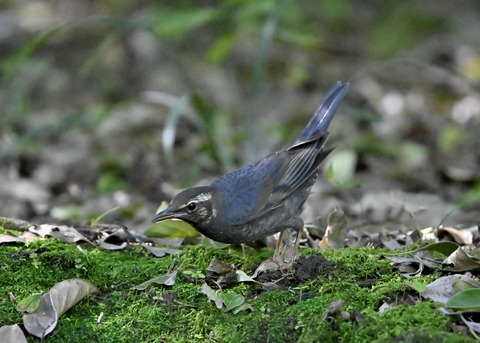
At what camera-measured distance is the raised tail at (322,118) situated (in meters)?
6.08

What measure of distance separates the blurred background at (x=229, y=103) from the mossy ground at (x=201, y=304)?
2.29 m

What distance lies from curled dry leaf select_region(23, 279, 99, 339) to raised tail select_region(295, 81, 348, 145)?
225 centimetres

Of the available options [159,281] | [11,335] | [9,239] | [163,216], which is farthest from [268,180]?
[11,335]

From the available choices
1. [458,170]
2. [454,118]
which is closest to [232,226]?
[458,170]

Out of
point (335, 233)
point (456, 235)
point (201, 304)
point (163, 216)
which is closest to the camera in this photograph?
point (201, 304)

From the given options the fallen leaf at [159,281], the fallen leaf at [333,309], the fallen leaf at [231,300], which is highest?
the fallen leaf at [333,309]

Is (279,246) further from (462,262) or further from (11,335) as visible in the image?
(11,335)

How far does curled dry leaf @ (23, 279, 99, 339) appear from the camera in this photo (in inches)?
166

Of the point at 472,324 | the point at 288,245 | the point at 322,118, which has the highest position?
the point at 322,118

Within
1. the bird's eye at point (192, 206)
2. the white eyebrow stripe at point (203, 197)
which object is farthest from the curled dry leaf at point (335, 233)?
the bird's eye at point (192, 206)

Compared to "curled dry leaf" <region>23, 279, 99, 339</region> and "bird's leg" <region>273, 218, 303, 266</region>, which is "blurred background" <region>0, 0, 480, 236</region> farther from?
"curled dry leaf" <region>23, 279, 99, 339</region>

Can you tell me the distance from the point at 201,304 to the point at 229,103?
9348 mm

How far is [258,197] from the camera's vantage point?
5.63 meters

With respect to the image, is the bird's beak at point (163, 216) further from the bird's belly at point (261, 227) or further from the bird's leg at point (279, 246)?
the bird's leg at point (279, 246)
